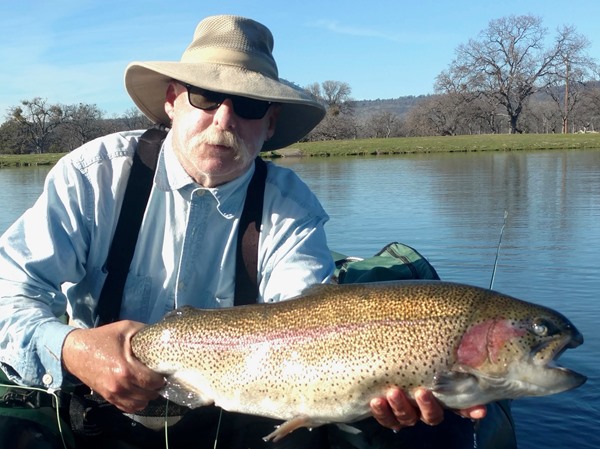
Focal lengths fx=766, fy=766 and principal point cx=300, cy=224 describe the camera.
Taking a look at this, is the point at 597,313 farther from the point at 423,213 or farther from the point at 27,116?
the point at 27,116

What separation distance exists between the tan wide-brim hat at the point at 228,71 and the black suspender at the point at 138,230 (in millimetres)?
327

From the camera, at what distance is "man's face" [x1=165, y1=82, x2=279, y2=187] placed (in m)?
3.48

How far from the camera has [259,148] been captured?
3.74 metres

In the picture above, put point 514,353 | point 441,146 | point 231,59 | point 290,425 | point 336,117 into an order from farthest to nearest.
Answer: point 336,117
point 441,146
point 231,59
point 290,425
point 514,353

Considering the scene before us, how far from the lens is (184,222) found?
11.8 ft

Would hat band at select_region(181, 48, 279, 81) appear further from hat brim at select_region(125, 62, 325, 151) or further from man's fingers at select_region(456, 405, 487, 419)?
man's fingers at select_region(456, 405, 487, 419)

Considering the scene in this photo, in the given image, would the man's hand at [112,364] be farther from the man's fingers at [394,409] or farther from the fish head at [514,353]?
the fish head at [514,353]

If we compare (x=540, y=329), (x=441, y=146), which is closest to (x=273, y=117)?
(x=540, y=329)

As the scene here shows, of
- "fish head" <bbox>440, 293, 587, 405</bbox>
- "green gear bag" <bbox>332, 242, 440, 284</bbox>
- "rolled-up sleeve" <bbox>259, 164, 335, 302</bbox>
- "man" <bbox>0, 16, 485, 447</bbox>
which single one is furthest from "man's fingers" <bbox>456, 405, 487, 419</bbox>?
"green gear bag" <bbox>332, 242, 440, 284</bbox>

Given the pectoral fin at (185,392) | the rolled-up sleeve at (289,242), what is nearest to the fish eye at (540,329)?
the rolled-up sleeve at (289,242)

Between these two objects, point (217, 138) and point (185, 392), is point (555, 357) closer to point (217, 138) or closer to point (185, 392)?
point (185, 392)

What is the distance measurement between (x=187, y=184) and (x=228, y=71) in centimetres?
56

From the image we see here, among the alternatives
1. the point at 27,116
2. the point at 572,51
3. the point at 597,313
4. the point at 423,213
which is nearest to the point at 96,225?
the point at 597,313

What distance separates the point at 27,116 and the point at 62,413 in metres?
89.6
